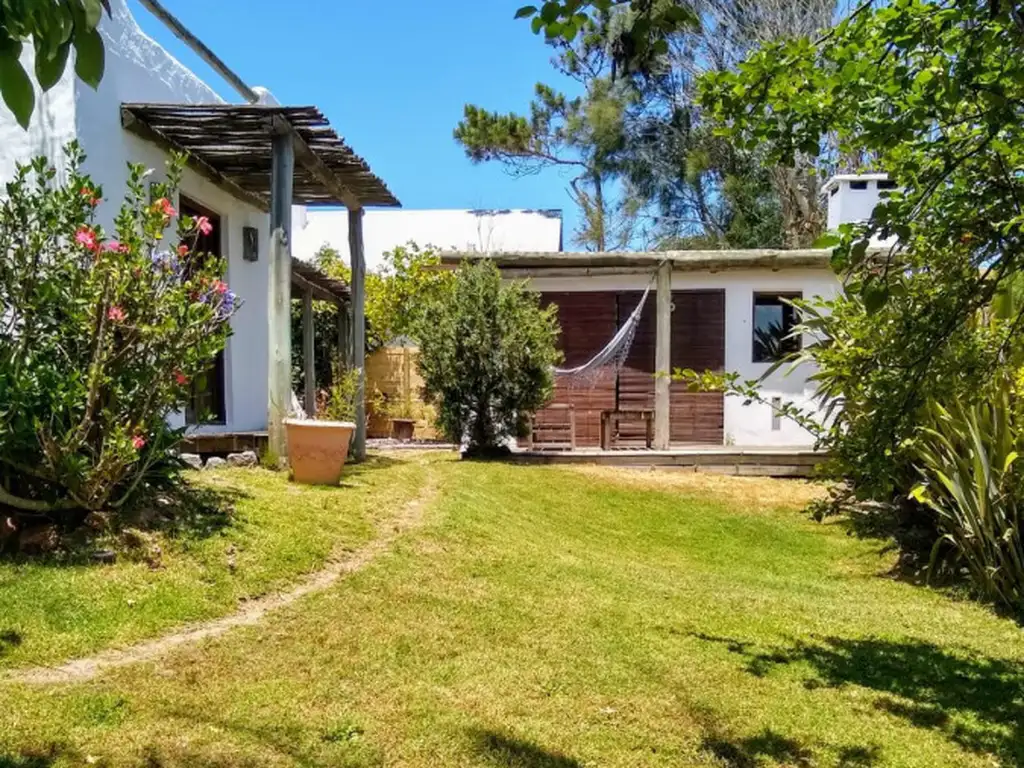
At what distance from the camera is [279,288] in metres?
7.20

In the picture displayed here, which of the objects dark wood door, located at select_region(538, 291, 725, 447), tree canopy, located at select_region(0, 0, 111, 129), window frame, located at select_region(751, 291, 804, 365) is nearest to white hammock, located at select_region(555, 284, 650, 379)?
dark wood door, located at select_region(538, 291, 725, 447)

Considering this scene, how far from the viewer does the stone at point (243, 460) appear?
7.47 metres

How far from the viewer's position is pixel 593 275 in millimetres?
12250

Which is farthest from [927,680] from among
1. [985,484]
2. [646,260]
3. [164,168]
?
[646,260]

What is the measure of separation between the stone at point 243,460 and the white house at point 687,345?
5.44m

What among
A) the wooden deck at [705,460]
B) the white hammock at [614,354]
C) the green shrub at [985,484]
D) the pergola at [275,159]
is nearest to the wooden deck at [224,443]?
the pergola at [275,159]

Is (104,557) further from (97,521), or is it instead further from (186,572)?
(186,572)

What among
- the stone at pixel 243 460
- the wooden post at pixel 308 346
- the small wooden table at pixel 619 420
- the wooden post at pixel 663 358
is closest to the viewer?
the stone at pixel 243 460

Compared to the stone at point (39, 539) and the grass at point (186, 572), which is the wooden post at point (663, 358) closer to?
the grass at point (186, 572)

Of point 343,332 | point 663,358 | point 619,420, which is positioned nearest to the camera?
point 663,358

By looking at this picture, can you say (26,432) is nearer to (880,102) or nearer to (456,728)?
(456,728)

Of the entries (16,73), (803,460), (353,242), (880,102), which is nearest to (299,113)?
(353,242)

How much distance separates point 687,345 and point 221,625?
9.74 metres

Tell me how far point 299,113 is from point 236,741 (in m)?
5.31
